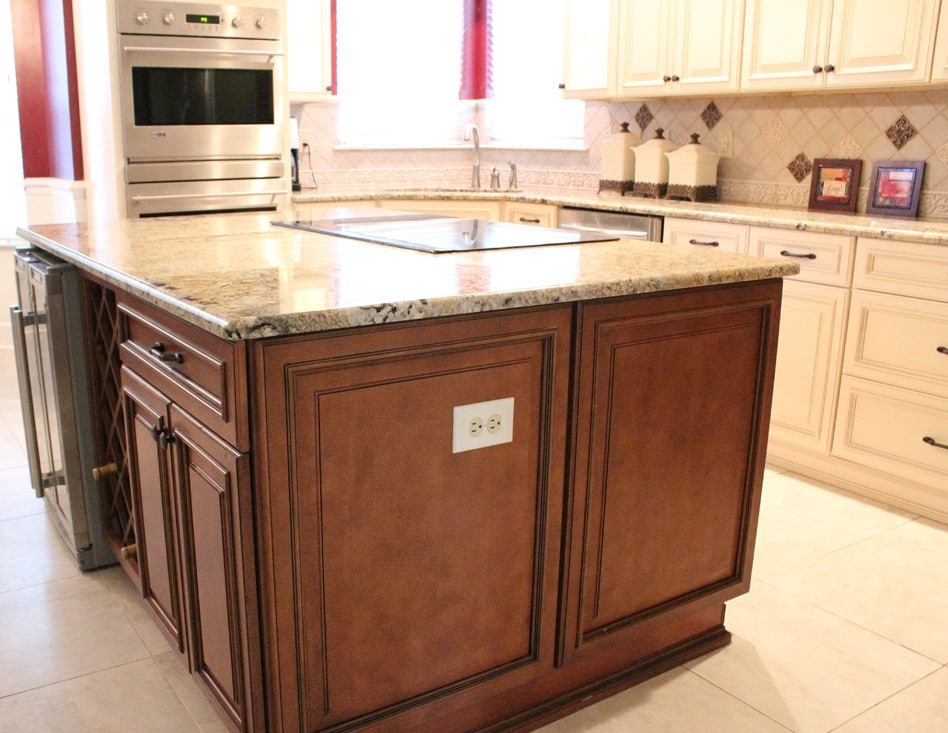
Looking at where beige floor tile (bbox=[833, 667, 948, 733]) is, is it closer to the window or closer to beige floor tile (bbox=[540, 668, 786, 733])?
beige floor tile (bbox=[540, 668, 786, 733])

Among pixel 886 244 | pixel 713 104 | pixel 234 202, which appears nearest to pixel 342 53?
pixel 234 202

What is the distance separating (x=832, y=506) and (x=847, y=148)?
5.28ft

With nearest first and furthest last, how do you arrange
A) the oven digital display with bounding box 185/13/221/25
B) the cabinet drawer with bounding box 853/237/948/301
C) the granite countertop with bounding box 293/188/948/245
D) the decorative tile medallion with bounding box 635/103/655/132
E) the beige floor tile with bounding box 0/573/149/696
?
the beige floor tile with bounding box 0/573/149/696
the cabinet drawer with bounding box 853/237/948/301
the granite countertop with bounding box 293/188/948/245
the oven digital display with bounding box 185/13/221/25
the decorative tile medallion with bounding box 635/103/655/132

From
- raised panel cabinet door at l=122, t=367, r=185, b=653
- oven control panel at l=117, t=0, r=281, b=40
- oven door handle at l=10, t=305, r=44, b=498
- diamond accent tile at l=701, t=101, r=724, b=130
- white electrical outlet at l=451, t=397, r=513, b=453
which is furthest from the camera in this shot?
diamond accent tile at l=701, t=101, r=724, b=130

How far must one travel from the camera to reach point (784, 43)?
3559 mm

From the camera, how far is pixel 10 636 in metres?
2.17

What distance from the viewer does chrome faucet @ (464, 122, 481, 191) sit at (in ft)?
17.1

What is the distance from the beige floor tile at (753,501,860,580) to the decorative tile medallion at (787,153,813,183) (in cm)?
167

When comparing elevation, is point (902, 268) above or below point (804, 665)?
above

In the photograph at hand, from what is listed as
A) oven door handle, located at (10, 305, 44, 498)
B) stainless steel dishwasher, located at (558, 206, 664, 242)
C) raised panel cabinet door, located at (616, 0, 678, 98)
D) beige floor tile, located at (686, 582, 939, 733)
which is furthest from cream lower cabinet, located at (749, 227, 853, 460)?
oven door handle, located at (10, 305, 44, 498)

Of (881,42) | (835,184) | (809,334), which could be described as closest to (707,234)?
(809,334)

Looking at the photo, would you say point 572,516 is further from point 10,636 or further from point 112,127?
point 112,127

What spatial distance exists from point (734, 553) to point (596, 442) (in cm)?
61

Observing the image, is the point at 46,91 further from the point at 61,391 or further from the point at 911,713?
the point at 911,713
